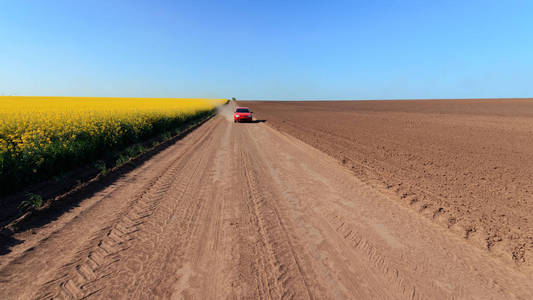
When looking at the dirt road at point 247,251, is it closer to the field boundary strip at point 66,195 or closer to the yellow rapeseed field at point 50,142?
the field boundary strip at point 66,195

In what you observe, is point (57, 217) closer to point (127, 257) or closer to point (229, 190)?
point (127, 257)

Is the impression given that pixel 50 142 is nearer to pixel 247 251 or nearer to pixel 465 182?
pixel 247 251

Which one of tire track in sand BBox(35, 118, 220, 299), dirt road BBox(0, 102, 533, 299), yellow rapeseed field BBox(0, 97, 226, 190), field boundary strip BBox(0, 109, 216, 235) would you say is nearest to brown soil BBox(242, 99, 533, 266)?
dirt road BBox(0, 102, 533, 299)

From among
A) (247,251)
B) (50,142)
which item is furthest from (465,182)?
(50,142)

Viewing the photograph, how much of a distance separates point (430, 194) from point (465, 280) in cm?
280

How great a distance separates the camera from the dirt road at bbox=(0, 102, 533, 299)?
2.31m

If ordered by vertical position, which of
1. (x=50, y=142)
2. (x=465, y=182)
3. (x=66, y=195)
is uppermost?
(x=50, y=142)

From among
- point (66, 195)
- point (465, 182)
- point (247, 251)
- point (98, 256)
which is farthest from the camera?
point (465, 182)

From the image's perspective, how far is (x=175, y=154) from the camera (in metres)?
8.41

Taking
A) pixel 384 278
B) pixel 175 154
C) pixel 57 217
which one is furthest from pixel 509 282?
pixel 175 154

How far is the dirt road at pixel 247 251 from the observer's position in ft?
7.57

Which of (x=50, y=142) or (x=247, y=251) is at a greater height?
(x=50, y=142)

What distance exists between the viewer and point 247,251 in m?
2.89

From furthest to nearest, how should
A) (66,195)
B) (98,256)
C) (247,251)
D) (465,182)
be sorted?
(465,182)
(66,195)
(247,251)
(98,256)
